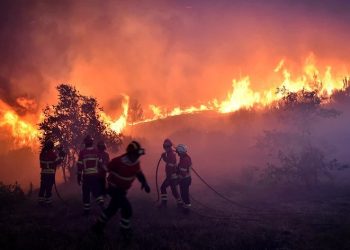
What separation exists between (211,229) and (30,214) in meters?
7.26

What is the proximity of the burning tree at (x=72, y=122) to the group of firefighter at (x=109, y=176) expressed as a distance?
12.8 meters

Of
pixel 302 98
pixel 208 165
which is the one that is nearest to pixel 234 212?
pixel 302 98

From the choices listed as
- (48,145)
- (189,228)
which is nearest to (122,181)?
(189,228)

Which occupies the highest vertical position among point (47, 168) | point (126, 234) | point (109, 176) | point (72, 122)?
point (72, 122)

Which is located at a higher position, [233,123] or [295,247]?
[233,123]

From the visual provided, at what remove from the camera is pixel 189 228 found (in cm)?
1233

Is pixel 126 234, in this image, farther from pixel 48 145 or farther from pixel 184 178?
pixel 48 145

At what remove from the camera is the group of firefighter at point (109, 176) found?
10.1 meters

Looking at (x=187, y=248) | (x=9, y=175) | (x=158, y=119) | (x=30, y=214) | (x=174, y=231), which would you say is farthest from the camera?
(x=9, y=175)

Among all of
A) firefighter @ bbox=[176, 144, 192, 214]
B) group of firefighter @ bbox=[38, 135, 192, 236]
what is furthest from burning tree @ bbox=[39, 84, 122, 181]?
firefighter @ bbox=[176, 144, 192, 214]

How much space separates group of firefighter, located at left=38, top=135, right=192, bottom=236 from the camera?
10117mm

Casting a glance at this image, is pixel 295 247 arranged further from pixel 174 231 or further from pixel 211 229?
pixel 174 231

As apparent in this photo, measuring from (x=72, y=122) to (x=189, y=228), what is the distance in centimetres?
2003

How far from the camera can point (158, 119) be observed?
6888cm
